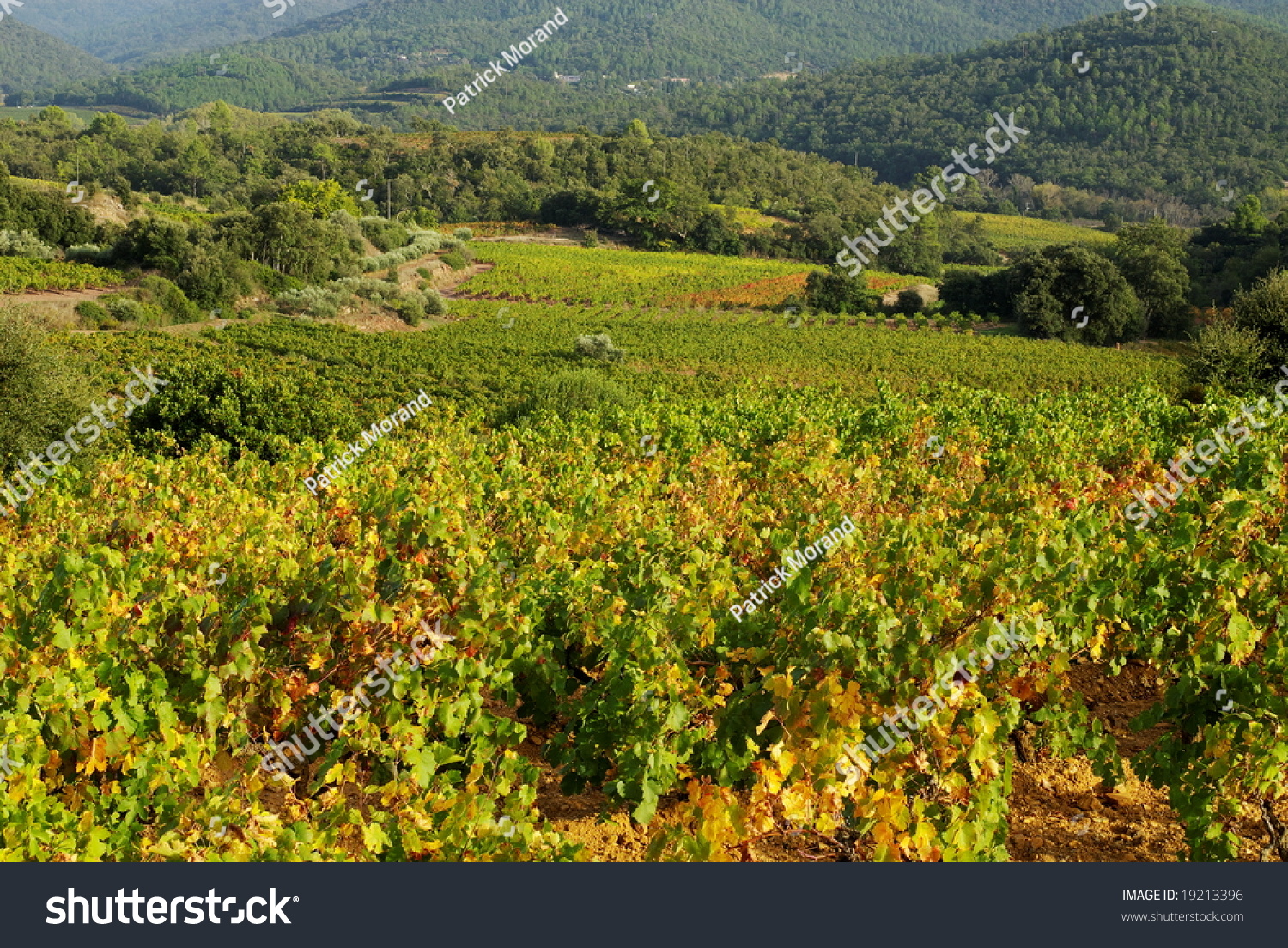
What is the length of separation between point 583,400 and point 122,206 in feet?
192

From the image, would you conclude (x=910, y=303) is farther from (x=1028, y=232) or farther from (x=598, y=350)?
(x=1028, y=232)

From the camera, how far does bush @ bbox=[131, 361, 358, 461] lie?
2362cm

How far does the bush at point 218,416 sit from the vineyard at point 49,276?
28.3 metres

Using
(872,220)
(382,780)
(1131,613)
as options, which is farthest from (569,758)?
(872,220)

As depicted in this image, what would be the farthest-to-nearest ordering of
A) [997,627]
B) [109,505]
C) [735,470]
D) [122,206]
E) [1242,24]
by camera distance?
[1242,24] < [122,206] < [735,470] < [109,505] < [997,627]

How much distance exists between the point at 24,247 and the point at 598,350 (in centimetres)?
3383

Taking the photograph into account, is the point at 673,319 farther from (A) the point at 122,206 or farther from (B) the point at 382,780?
(B) the point at 382,780

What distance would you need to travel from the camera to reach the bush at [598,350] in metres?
46.0

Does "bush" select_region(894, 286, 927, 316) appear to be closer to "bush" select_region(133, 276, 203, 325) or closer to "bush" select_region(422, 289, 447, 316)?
"bush" select_region(422, 289, 447, 316)

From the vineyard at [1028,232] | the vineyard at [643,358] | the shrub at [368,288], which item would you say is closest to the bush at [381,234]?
the vineyard at [643,358]

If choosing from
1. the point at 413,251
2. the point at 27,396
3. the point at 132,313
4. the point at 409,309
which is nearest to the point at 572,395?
the point at 27,396

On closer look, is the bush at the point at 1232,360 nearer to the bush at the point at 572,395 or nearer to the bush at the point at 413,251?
the bush at the point at 572,395

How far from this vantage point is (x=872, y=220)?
101125mm

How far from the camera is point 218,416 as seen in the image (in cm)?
2366
